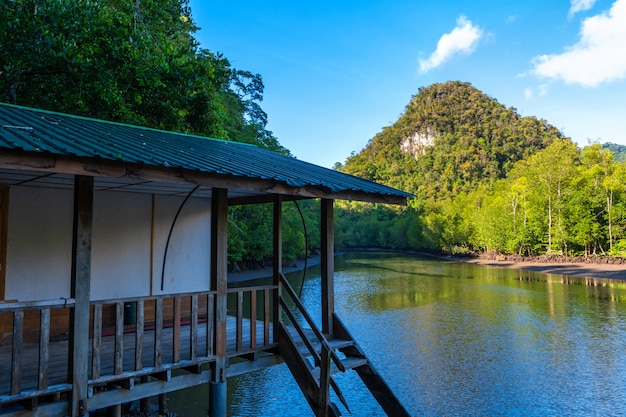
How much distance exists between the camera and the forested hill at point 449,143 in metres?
96.1

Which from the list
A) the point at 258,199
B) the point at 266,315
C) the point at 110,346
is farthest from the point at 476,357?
the point at 110,346

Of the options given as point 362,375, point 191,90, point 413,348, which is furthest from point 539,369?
point 191,90

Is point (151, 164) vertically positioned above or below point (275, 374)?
above

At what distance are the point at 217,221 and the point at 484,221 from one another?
5456 cm

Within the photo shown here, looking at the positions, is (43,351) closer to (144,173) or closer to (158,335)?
(158,335)

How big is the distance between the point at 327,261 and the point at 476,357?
9880 millimetres

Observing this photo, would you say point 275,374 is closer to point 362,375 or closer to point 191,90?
point 362,375

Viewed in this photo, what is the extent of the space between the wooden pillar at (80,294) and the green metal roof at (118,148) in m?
0.50

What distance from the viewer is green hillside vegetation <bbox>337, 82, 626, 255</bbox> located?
4388 centimetres

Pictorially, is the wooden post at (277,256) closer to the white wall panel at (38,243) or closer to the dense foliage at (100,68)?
the white wall panel at (38,243)

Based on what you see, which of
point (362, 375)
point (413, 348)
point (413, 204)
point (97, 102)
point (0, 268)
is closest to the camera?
point (0, 268)

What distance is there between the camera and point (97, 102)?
11328 mm

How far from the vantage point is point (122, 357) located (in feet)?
16.0

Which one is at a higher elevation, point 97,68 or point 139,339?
point 97,68
